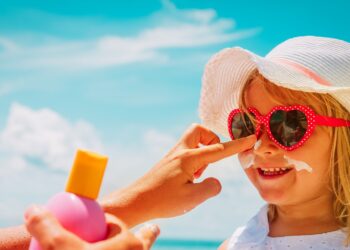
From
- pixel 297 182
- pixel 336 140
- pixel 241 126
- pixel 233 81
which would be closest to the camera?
pixel 297 182

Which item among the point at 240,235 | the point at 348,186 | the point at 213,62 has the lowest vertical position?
the point at 240,235

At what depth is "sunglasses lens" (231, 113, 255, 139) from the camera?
358 centimetres

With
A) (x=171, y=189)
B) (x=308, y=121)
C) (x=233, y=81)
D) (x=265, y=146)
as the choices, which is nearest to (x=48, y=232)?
(x=171, y=189)

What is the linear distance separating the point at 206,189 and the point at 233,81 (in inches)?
58.3

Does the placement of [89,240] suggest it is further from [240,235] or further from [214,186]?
[240,235]

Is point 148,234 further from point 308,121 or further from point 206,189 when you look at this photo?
point 308,121

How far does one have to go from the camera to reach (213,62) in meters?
3.90

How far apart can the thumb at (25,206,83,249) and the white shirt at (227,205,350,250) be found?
2.43m

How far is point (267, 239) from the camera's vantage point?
3705 millimetres

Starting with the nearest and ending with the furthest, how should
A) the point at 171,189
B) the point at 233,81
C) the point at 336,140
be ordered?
the point at 171,189 < the point at 336,140 < the point at 233,81

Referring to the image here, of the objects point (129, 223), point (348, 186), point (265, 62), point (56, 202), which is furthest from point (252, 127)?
point (56, 202)

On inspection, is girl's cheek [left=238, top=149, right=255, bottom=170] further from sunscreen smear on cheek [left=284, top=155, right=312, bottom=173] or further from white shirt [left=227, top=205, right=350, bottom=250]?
white shirt [left=227, top=205, right=350, bottom=250]

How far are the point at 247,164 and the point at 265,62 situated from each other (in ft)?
2.38

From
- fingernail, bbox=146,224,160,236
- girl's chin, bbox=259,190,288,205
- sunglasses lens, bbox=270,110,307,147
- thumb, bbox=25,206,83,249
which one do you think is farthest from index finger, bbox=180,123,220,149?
thumb, bbox=25,206,83,249
